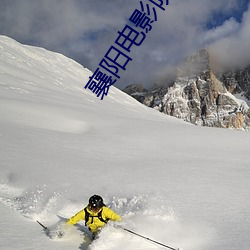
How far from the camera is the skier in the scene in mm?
5746

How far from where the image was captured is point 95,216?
5840mm

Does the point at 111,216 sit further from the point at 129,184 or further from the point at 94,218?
the point at 129,184

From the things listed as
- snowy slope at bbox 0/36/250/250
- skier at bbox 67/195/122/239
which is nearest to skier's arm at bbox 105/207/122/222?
skier at bbox 67/195/122/239

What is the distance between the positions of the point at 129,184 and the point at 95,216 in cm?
236

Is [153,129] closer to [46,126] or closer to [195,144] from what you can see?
[195,144]

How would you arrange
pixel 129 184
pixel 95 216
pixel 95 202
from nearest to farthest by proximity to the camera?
pixel 95 202 < pixel 95 216 < pixel 129 184

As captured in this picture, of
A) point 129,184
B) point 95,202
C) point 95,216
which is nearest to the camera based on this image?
point 95,202

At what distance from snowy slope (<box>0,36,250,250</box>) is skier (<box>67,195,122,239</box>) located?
240mm

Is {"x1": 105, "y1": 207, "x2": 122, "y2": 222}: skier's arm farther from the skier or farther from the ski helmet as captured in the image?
the ski helmet

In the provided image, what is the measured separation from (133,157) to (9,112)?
896cm

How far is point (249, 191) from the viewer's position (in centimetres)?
748

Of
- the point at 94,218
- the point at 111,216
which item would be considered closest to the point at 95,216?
the point at 94,218

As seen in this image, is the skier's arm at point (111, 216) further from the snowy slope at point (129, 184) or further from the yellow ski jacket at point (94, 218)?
the snowy slope at point (129, 184)

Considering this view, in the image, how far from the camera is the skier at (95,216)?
5746 millimetres
